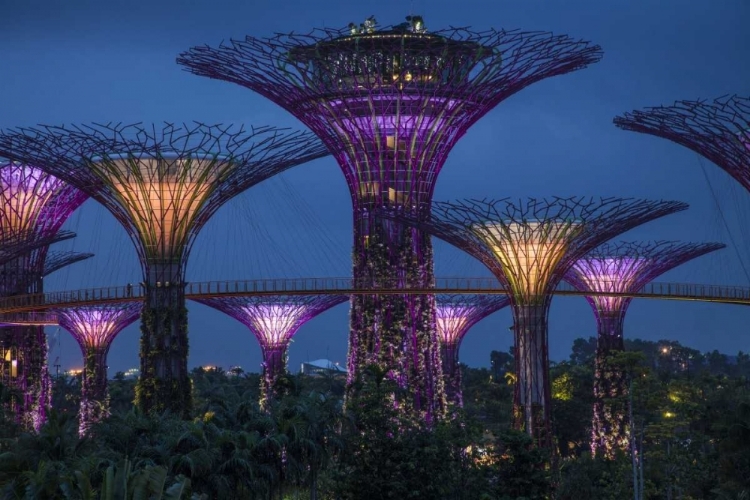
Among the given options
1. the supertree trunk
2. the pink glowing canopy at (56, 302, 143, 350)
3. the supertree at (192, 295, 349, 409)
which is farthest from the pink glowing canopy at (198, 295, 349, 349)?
the supertree trunk

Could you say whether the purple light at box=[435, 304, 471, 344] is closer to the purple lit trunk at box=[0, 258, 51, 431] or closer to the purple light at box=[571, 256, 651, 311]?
the purple light at box=[571, 256, 651, 311]

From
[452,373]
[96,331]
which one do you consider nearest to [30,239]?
[96,331]

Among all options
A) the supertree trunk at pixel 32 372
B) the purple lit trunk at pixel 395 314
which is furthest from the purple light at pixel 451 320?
the purple lit trunk at pixel 395 314

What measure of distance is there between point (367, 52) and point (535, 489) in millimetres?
19226

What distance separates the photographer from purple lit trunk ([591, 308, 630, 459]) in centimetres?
6938

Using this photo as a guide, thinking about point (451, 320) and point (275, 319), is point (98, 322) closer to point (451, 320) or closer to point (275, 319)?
point (275, 319)

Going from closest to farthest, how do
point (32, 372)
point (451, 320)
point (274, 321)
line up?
point (32, 372), point (274, 321), point (451, 320)

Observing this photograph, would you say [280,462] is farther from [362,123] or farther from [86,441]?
[362,123]

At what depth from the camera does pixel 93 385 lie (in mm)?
77688

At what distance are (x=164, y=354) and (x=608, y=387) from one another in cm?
3055

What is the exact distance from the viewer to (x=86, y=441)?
4022 centimetres

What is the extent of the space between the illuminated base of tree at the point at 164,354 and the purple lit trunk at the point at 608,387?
26.7m

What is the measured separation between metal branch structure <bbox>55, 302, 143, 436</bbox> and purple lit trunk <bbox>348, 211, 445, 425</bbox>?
2580 centimetres

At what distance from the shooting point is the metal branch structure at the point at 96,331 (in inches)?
3061
